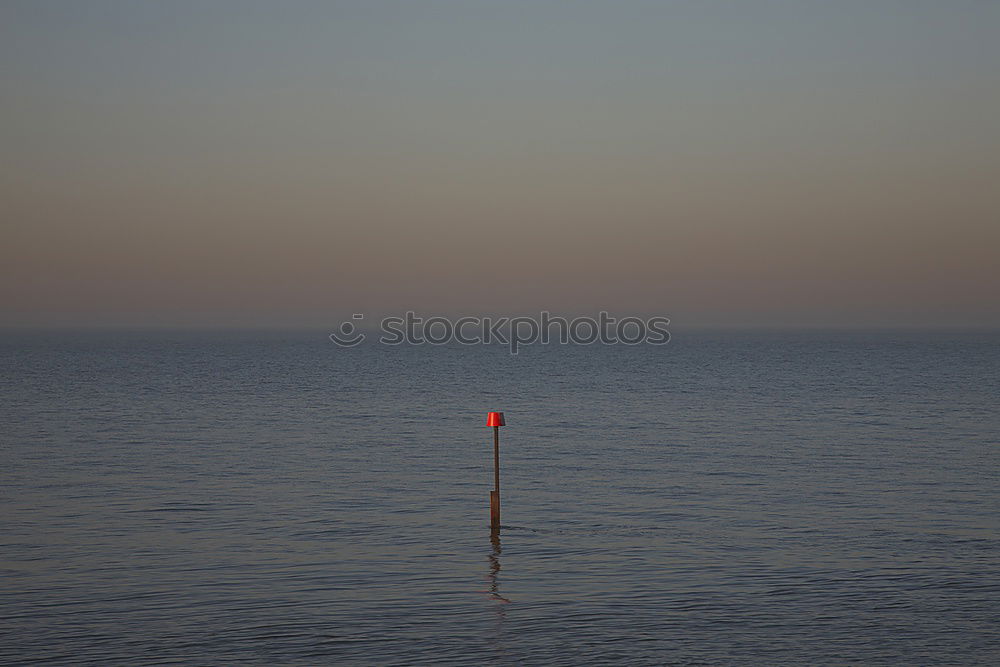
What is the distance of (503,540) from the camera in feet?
97.7

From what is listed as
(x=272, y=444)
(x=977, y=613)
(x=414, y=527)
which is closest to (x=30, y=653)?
(x=414, y=527)

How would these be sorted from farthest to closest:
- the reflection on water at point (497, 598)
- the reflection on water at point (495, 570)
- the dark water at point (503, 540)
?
the reflection on water at point (495, 570) → the dark water at point (503, 540) → the reflection on water at point (497, 598)

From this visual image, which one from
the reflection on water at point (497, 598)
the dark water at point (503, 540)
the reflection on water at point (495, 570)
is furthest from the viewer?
the reflection on water at point (495, 570)

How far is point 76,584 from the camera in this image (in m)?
24.7

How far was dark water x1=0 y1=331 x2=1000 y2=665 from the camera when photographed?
20.8 m

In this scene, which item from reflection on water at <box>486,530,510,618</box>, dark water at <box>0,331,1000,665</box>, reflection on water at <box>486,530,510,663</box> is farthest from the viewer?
reflection on water at <box>486,530,510,618</box>

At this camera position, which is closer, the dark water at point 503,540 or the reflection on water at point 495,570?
the dark water at point 503,540

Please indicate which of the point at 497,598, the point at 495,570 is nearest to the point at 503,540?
the point at 495,570

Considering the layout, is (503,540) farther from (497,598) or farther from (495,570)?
(497,598)

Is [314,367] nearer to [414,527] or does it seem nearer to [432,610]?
[414,527]

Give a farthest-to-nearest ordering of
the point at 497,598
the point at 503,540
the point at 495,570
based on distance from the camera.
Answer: the point at 503,540 → the point at 495,570 → the point at 497,598

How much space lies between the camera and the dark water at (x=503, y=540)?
20.8 metres

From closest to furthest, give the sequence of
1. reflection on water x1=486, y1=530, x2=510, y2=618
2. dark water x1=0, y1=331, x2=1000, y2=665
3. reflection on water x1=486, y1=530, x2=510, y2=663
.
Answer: reflection on water x1=486, y1=530, x2=510, y2=663, dark water x1=0, y1=331, x2=1000, y2=665, reflection on water x1=486, y1=530, x2=510, y2=618

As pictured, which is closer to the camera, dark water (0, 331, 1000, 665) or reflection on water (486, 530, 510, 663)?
reflection on water (486, 530, 510, 663)
